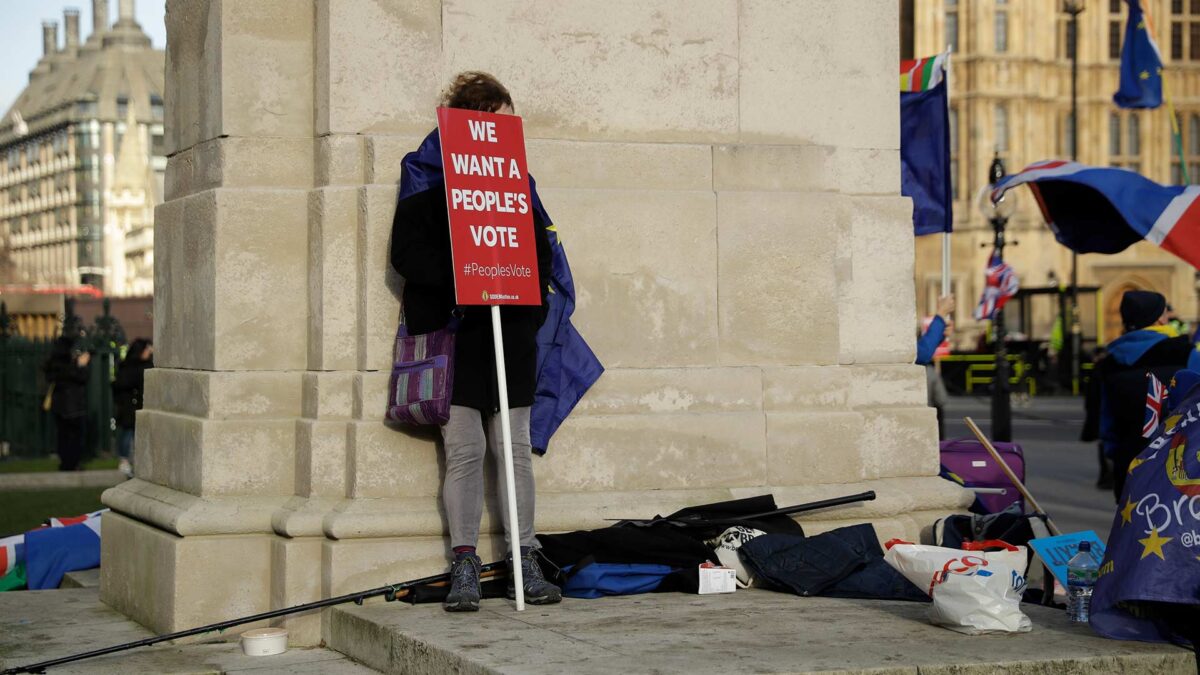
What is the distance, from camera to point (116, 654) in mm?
6355

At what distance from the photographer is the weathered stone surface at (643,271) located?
7215 mm

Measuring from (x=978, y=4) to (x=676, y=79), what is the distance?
42.3 meters

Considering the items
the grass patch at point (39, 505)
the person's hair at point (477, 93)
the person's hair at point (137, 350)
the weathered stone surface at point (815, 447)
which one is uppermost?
the person's hair at point (477, 93)

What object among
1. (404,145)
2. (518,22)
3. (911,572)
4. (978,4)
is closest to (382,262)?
(404,145)

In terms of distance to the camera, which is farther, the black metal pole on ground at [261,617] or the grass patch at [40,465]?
the grass patch at [40,465]

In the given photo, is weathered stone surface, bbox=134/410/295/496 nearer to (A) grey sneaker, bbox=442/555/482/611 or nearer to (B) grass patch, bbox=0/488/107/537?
(A) grey sneaker, bbox=442/555/482/611

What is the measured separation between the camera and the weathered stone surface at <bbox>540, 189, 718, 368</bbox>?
721cm

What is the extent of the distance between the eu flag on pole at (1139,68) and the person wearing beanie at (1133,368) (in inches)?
348

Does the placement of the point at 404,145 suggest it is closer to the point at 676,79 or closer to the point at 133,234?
the point at 676,79

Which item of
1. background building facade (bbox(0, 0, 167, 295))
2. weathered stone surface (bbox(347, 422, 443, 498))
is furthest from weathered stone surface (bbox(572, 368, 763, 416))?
background building facade (bbox(0, 0, 167, 295))

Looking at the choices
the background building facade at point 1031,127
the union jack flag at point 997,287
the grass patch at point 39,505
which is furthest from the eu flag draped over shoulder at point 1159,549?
the background building facade at point 1031,127

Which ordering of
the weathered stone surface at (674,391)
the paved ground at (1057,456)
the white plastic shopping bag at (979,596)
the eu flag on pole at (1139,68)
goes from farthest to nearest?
the eu flag on pole at (1139,68) → the paved ground at (1057,456) → the weathered stone surface at (674,391) → the white plastic shopping bag at (979,596)

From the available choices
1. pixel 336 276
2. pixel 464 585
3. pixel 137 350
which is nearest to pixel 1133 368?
pixel 464 585

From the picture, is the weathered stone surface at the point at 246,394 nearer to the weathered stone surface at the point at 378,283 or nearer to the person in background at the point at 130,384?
the weathered stone surface at the point at 378,283
